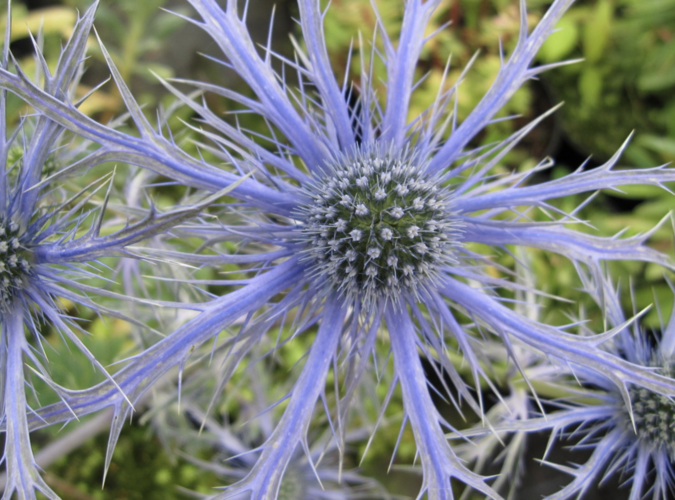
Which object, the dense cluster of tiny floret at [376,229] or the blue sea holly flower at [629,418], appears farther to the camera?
the blue sea holly flower at [629,418]

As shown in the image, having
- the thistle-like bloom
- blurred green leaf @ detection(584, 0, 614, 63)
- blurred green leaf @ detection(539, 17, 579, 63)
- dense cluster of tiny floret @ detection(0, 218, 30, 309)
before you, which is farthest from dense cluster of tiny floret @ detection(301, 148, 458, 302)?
blurred green leaf @ detection(584, 0, 614, 63)

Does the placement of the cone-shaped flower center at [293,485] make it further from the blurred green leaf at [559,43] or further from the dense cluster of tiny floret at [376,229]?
the blurred green leaf at [559,43]

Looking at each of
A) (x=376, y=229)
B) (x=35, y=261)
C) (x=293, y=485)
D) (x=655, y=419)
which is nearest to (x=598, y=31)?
(x=655, y=419)

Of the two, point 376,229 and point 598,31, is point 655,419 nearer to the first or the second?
point 376,229

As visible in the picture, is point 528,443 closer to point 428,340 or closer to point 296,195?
point 428,340

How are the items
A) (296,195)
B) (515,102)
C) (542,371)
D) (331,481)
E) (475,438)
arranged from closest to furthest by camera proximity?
(296,195) → (542,371) → (475,438) → (331,481) → (515,102)

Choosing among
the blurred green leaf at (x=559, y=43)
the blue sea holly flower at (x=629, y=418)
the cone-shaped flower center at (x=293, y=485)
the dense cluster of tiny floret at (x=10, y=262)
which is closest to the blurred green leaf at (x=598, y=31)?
the blurred green leaf at (x=559, y=43)

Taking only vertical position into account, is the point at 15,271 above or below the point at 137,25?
below

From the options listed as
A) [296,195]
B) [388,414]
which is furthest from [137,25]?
[388,414]

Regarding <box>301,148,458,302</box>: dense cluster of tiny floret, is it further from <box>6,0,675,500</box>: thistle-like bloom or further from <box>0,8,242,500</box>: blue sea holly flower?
<box>0,8,242,500</box>: blue sea holly flower
